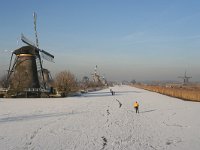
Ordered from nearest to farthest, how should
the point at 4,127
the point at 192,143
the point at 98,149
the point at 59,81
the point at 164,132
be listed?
the point at 98,149
the point at 192,143
the point at 164,132
the point at 4,127
the point at 59,81

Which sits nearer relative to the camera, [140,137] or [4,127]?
[140,137]

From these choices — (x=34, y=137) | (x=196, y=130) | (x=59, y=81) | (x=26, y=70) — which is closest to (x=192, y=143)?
(x=196, y=130)

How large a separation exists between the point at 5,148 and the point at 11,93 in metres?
32.3

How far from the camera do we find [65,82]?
4456cm

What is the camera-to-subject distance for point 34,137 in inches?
428

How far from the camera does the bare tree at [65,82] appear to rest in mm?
44219

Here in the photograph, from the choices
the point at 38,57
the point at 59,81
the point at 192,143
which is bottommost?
the point at 192,143

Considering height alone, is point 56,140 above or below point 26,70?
below

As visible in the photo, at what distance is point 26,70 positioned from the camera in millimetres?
39156

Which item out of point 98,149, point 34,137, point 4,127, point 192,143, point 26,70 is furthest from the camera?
point 26,70

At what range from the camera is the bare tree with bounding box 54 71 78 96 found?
44219mm

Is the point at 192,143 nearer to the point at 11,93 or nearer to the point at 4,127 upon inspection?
the point at 4,127

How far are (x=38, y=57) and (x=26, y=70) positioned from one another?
11.0 feet

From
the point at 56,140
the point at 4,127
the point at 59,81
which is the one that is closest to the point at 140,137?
the point at 56,140
